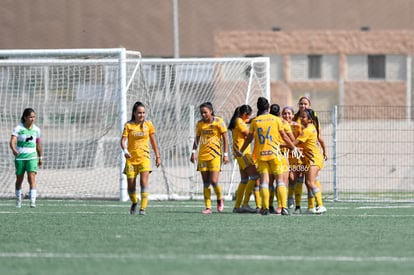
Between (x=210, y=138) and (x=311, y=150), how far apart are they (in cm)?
176

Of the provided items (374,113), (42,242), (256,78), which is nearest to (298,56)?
(374,113)

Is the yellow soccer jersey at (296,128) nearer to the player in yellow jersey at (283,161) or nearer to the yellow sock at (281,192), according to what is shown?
the player in yellow jersey at (283,161)

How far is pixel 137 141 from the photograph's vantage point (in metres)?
18.3

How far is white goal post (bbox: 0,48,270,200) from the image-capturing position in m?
24.0

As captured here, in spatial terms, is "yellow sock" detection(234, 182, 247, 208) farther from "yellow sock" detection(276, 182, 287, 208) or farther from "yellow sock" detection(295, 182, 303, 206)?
"yellow sock" detection(276, 182, 287, 208)

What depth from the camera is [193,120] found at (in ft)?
80.1

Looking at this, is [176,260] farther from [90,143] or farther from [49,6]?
[49,6]

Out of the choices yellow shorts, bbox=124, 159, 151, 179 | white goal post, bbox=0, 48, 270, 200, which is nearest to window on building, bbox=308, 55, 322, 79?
white goal post, bbox=0, 48, 270, 200

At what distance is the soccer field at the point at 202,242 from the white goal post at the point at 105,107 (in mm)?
5253

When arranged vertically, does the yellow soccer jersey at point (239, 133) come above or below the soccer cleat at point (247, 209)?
above

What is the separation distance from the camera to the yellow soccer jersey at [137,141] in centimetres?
1823

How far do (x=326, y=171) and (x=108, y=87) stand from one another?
788 cm

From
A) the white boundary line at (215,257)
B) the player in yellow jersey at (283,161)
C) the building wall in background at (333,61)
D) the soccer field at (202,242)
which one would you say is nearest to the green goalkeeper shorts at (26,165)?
the soccer field at (202,242)

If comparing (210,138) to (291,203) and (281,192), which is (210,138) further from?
(291,203)
